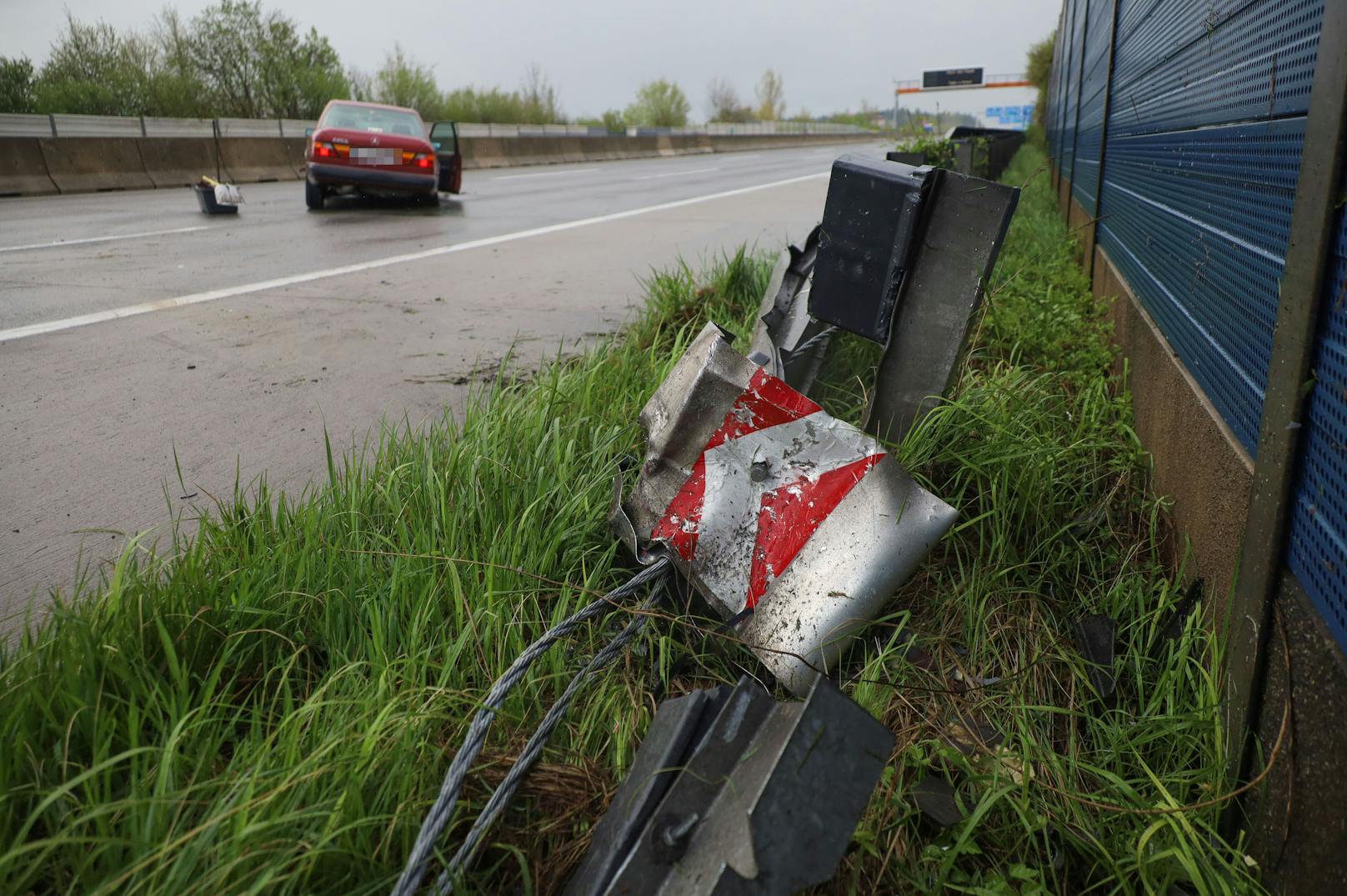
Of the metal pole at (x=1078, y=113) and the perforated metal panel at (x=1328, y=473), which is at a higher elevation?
the metal pole at (x=1078, y=113)

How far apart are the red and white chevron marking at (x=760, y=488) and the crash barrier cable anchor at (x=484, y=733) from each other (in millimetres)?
164

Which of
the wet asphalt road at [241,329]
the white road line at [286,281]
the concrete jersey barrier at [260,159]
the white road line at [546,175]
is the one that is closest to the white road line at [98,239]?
the wet asphalt road at [241,329]

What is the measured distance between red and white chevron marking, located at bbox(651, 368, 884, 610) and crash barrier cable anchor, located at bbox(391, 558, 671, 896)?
16 cm

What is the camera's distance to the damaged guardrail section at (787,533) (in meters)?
1.38

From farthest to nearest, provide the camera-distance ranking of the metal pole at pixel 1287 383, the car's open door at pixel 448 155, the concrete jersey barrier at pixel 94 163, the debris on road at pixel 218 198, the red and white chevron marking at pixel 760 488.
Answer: the concrete jersey barrier at pixel 94 163 < the car's open door at pixel 448 155 < the debris on road at pixel 218 198 < the red and white chevron marking at pixel 760 488 < the metal pole at pixel 1287 383

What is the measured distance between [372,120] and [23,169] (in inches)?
232

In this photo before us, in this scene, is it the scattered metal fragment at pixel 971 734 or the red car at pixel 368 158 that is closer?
the scattered metal fragment at pixel 971 734

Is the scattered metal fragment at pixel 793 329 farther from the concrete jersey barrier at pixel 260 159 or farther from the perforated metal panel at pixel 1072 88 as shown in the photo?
the concrete jersey barrier at pixel 260 159

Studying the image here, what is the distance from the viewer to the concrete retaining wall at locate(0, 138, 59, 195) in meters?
14.7

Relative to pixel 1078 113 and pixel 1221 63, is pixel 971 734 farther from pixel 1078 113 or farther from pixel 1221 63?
pixel 1078 113

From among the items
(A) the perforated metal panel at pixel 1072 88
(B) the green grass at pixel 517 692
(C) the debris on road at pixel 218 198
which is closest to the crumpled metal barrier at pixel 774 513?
(B) the green grass at pixel 517 692

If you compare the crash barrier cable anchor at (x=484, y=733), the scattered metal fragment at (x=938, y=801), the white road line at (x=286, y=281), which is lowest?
the scattered metal fragment at (x=938, y=801)

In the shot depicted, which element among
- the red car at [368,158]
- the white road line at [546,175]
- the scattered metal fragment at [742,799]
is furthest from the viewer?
the white road line at [546,175]

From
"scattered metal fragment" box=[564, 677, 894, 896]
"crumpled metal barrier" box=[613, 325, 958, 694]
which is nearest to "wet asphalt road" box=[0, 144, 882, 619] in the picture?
"crumpled metal barrier" box=[613, 325, 958, 694]
